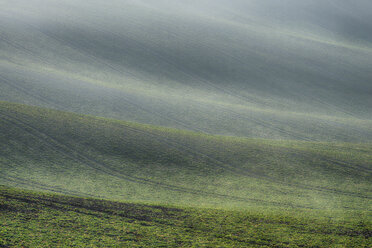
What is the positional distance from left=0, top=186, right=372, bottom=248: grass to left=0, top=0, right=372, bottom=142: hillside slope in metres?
9.74

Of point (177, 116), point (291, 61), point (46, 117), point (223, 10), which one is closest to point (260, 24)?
point (223, 10)

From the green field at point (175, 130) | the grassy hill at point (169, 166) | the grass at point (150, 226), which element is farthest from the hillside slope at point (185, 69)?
the grass at point (150, 226)

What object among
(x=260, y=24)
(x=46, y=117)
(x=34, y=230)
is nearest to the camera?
(x=34, y=230)

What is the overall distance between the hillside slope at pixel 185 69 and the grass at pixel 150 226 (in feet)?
31.9

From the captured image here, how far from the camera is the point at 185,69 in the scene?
25656mm

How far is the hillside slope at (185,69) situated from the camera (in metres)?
17.5

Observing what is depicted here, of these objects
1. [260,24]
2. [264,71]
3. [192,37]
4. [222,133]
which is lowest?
[222,133]

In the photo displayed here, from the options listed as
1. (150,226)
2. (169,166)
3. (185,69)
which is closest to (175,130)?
(169,166)

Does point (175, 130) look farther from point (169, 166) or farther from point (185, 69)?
point (185, 69)

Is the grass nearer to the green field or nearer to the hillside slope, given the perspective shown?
the green field

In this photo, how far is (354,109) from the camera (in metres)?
23.8

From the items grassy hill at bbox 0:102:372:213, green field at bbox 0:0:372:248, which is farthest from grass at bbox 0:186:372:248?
grassy hill at bbox 0:102:372:213

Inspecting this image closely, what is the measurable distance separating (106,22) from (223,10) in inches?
769

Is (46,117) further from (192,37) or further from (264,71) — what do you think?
(192,37)
